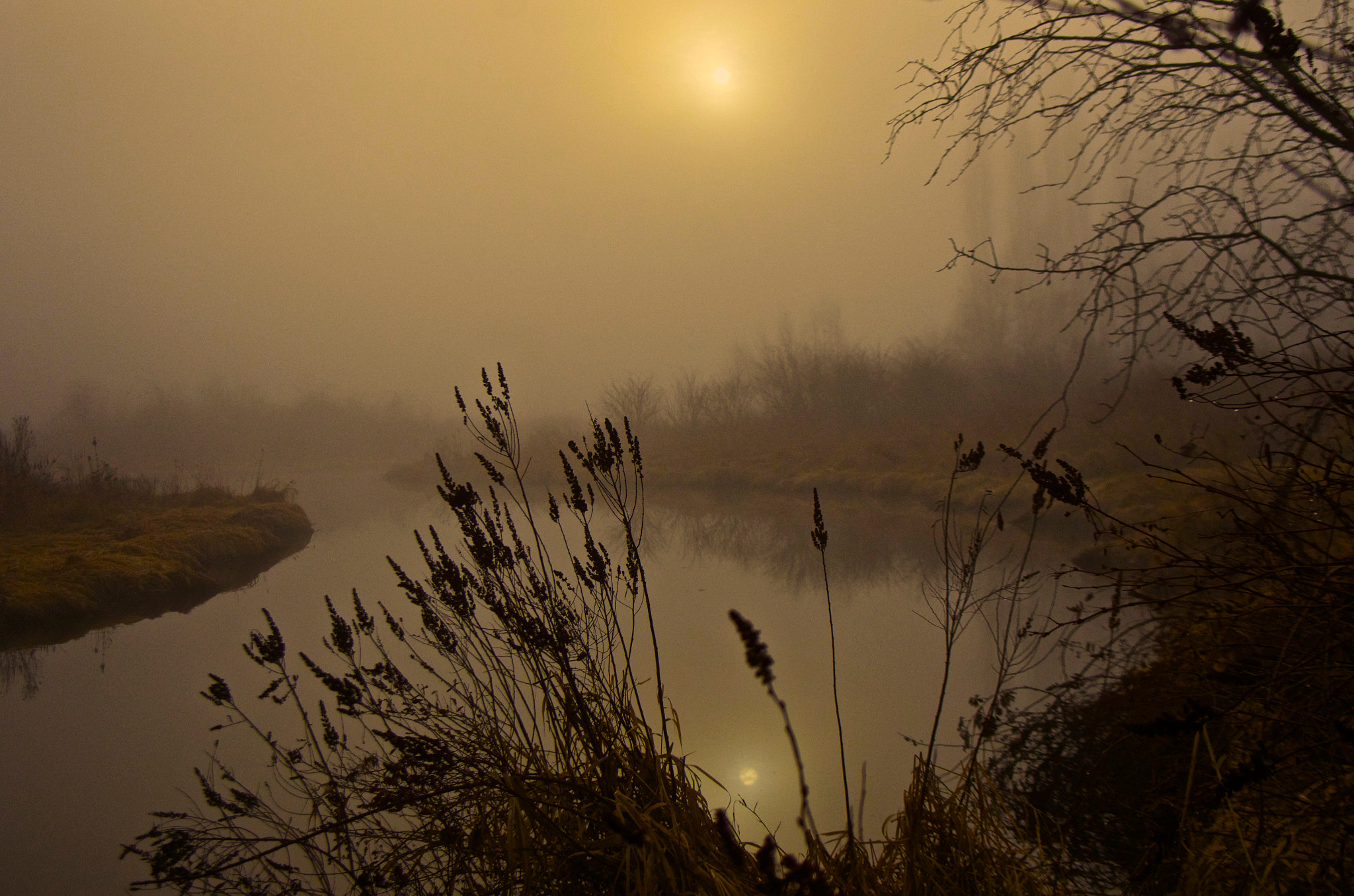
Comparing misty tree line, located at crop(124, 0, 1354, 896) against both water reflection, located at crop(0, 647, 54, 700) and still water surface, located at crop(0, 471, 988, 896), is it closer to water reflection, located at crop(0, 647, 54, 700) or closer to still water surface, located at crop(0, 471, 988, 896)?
still water surface, located at crop(0, 471, 988, 896)

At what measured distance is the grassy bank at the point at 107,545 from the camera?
2.98 m

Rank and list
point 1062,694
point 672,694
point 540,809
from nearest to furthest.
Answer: point 540,809 < point 1062,694 < point 672,694

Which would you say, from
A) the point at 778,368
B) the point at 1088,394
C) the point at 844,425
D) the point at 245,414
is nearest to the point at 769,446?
the point at 844,425

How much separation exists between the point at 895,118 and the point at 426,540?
396cm

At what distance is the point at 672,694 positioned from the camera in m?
1.86

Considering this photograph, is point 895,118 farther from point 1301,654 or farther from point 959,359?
point 959,359

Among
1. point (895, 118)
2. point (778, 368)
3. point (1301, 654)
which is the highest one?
point (895, 118)

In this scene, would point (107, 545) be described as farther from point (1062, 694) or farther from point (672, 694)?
point (1062, 694)

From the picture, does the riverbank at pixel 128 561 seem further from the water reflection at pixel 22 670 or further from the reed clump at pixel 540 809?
the reed clump at pixel 540 809

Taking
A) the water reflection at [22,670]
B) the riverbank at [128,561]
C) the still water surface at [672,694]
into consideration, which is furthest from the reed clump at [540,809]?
the riverbank at [128,561]

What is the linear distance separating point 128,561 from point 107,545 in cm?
51

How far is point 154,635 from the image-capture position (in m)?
2.86

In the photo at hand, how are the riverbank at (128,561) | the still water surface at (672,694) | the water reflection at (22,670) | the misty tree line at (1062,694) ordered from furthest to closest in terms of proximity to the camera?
the riverbank at (128,561) < the water reflection at (22,670) < the still water surface at (672,694) < the misty tree line at (1062,694)

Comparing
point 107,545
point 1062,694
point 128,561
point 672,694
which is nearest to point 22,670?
point 128,561
